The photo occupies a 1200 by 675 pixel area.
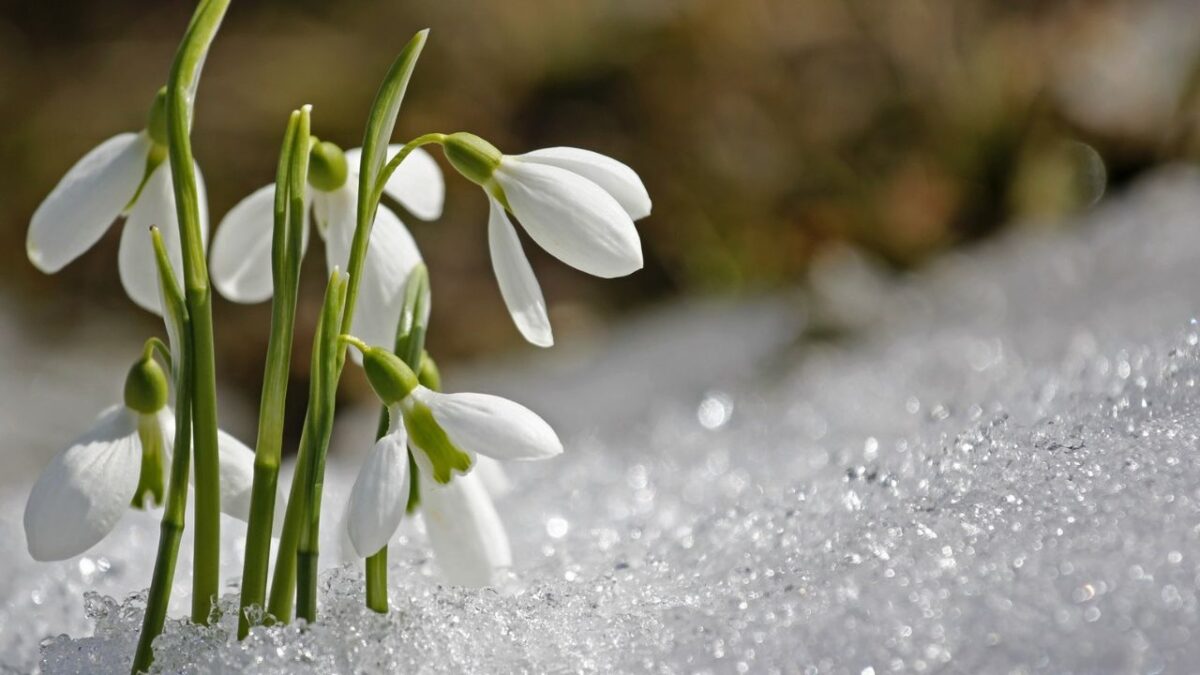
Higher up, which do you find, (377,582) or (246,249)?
(246,249)

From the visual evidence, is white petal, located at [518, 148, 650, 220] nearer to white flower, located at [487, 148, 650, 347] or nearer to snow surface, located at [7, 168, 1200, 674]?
white flower, located at [487, 148, 650, 347]

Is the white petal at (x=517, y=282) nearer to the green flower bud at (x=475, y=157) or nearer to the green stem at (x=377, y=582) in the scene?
the green flower bud at (x=475, y=157)

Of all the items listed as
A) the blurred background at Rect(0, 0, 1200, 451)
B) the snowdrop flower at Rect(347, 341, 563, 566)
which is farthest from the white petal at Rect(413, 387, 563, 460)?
the blurred background at Rect(0, 0, 1200, 451)

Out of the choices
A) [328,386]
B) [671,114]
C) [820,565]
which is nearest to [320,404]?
[328,386]

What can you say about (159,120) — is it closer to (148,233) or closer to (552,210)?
(148,233)

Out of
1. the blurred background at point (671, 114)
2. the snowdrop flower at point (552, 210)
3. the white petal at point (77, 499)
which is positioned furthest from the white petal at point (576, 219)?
the blurred background at point (671, 114)
